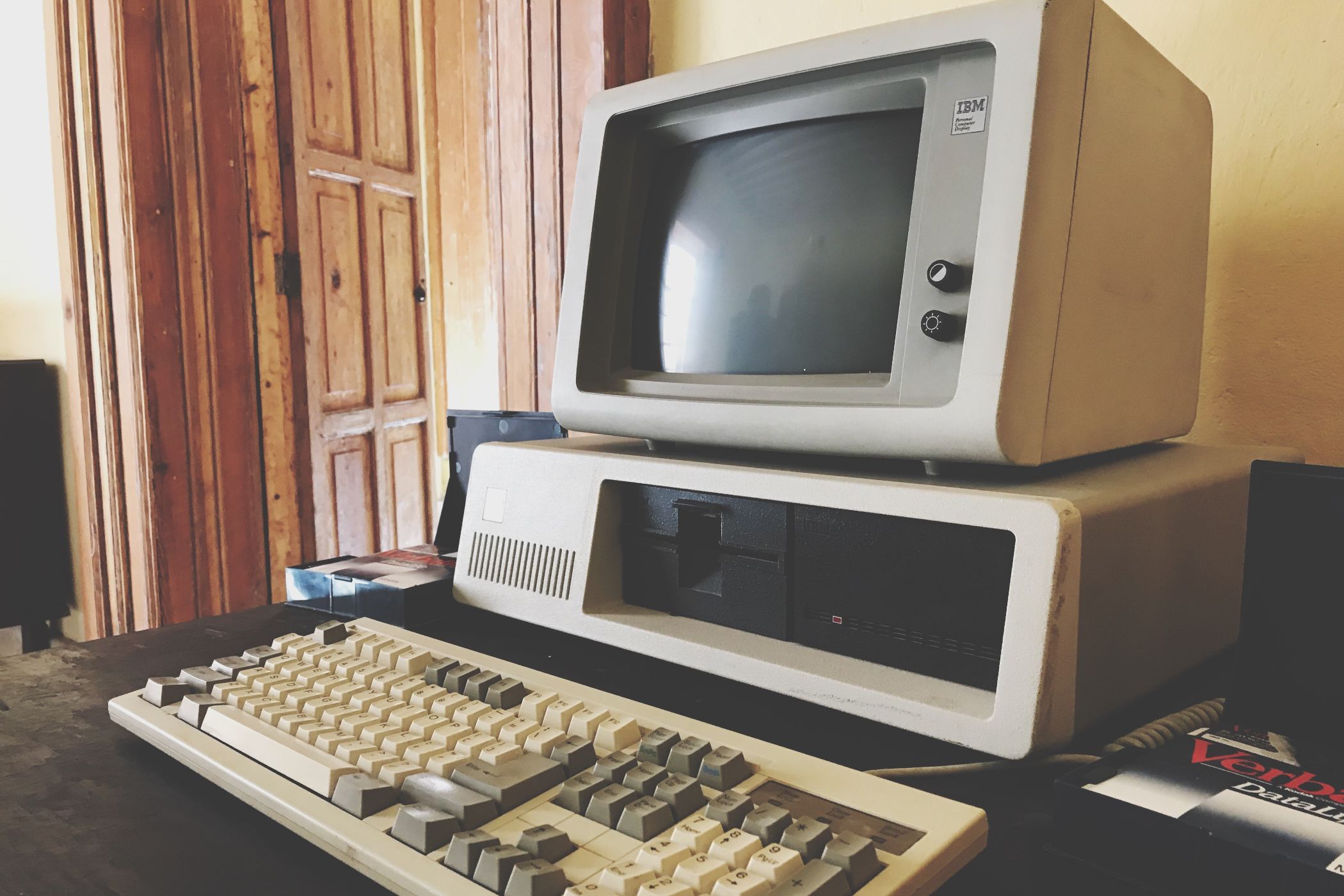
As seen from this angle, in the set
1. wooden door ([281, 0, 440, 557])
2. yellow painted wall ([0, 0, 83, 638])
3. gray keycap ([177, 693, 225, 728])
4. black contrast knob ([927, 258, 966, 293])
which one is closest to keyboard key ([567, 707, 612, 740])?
gray keycap ([177, 693, 225, 728])

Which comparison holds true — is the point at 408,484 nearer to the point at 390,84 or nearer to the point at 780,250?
the point at 390,84

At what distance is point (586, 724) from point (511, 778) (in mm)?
69

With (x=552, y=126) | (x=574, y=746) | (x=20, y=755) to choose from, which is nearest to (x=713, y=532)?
(x=574, y=746)

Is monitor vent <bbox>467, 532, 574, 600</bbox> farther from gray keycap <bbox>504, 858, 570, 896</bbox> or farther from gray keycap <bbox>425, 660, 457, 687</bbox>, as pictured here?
gray keycap <bbox>504, 858, 570, 896</bbox>

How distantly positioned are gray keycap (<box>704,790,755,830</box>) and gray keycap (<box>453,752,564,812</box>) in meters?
0.09

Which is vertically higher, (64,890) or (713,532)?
(713,532)

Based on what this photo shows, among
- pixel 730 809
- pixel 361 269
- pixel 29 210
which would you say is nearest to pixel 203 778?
pixel 730 809

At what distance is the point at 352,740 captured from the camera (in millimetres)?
515

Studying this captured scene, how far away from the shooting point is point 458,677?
588mm

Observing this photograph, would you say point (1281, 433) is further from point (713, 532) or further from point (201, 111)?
point (201, 111)

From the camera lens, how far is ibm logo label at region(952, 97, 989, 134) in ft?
1.96

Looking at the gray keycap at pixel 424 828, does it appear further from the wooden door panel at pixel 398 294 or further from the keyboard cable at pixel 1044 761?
the wooden door panel at pixel 398 294

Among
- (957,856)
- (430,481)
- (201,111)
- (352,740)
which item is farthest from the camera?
(430,481)

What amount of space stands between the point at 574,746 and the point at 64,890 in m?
0.25
